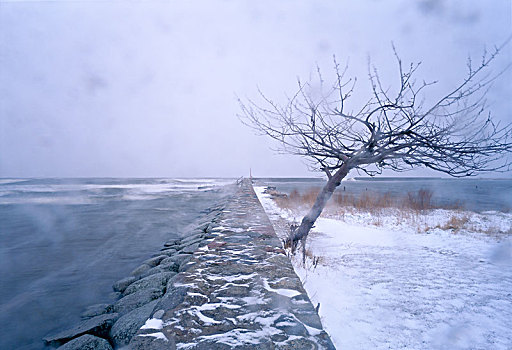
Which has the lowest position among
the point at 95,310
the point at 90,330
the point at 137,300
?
the point at 95,310

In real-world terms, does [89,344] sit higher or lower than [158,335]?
lower

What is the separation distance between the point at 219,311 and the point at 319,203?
305 centimetres

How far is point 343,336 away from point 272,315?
2.93 feet

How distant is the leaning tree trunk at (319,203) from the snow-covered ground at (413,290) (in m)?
0.43

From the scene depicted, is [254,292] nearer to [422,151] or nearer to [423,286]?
[423,286]

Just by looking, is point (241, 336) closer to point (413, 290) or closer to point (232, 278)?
point (232, 278)

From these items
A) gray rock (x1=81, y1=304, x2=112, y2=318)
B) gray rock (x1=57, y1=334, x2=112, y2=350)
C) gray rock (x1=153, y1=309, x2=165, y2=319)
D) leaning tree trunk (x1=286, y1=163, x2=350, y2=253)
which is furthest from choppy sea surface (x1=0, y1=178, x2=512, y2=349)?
leaning tree trunk (x1=286, y1=163, x2=350, y2=253)

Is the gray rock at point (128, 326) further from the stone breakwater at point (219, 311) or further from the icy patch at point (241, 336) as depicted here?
the icy patch at point (241, 336)

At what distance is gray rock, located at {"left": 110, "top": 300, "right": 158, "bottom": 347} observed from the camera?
2258 millimetres

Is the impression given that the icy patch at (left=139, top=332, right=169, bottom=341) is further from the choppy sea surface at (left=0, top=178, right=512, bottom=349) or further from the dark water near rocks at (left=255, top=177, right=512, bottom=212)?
the dark water near rocks at (left=255, top=177, right=512, bottom=212)

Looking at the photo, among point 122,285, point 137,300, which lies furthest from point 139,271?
point 137,300

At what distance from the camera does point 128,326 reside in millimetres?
2379

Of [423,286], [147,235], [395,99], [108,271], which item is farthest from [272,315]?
[147,235]

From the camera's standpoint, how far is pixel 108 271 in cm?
531
